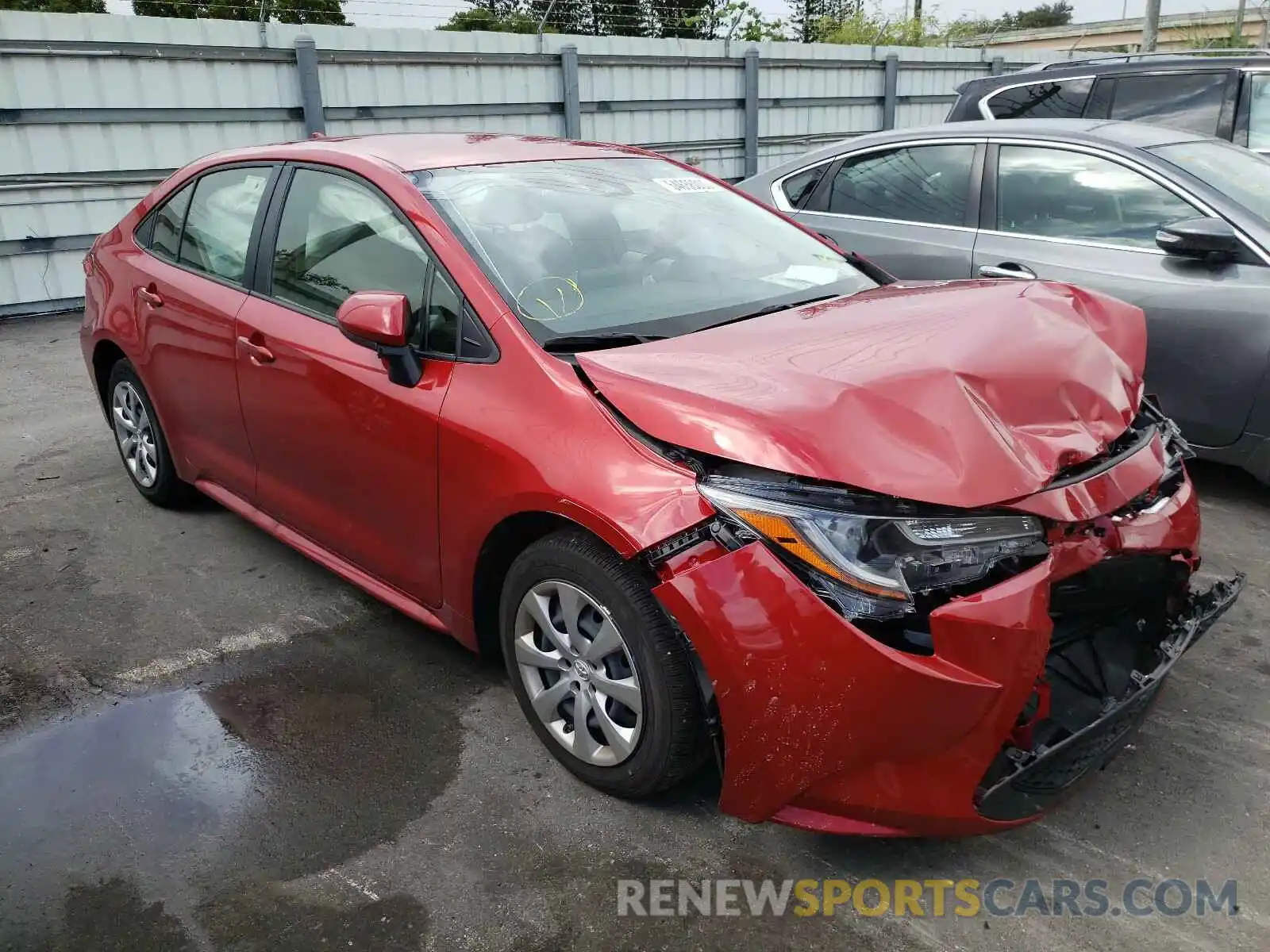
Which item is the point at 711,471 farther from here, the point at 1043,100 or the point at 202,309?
the point at 1043,100

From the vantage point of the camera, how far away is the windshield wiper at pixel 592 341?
2.67 metres

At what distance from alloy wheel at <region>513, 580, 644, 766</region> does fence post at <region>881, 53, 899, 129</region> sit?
14836 millimetres

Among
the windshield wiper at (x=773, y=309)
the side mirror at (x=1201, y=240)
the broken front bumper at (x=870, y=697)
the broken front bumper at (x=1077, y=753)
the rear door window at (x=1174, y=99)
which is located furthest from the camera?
the rear door window at (x=1174, y=99)

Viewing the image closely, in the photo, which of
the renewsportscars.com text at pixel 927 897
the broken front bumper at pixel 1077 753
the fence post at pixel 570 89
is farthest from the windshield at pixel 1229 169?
the fence post at pixel 570 89

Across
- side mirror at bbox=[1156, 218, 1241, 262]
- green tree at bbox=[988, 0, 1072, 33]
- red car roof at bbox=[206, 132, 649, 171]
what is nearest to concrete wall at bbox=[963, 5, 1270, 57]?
green tree at bbox=[988, 0, 1072, 33]

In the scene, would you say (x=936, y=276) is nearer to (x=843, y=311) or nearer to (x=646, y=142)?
(x=843, y=311)

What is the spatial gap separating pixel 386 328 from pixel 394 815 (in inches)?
49.9

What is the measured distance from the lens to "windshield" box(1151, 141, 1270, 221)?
439cm

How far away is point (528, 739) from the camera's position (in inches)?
114

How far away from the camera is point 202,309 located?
3787 mm

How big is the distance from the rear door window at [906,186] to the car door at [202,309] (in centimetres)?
A: 306

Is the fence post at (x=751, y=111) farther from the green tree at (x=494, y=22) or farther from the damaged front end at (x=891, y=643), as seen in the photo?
the damaged front end at (x=891, y=643)

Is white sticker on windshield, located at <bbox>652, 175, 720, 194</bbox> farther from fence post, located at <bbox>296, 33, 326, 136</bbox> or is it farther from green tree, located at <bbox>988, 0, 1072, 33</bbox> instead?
green tree, located at <bbox>988, 0, 1072, 33</bbox>

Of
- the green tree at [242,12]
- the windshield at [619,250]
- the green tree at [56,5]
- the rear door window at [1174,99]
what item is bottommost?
the windshield at [619,250]
